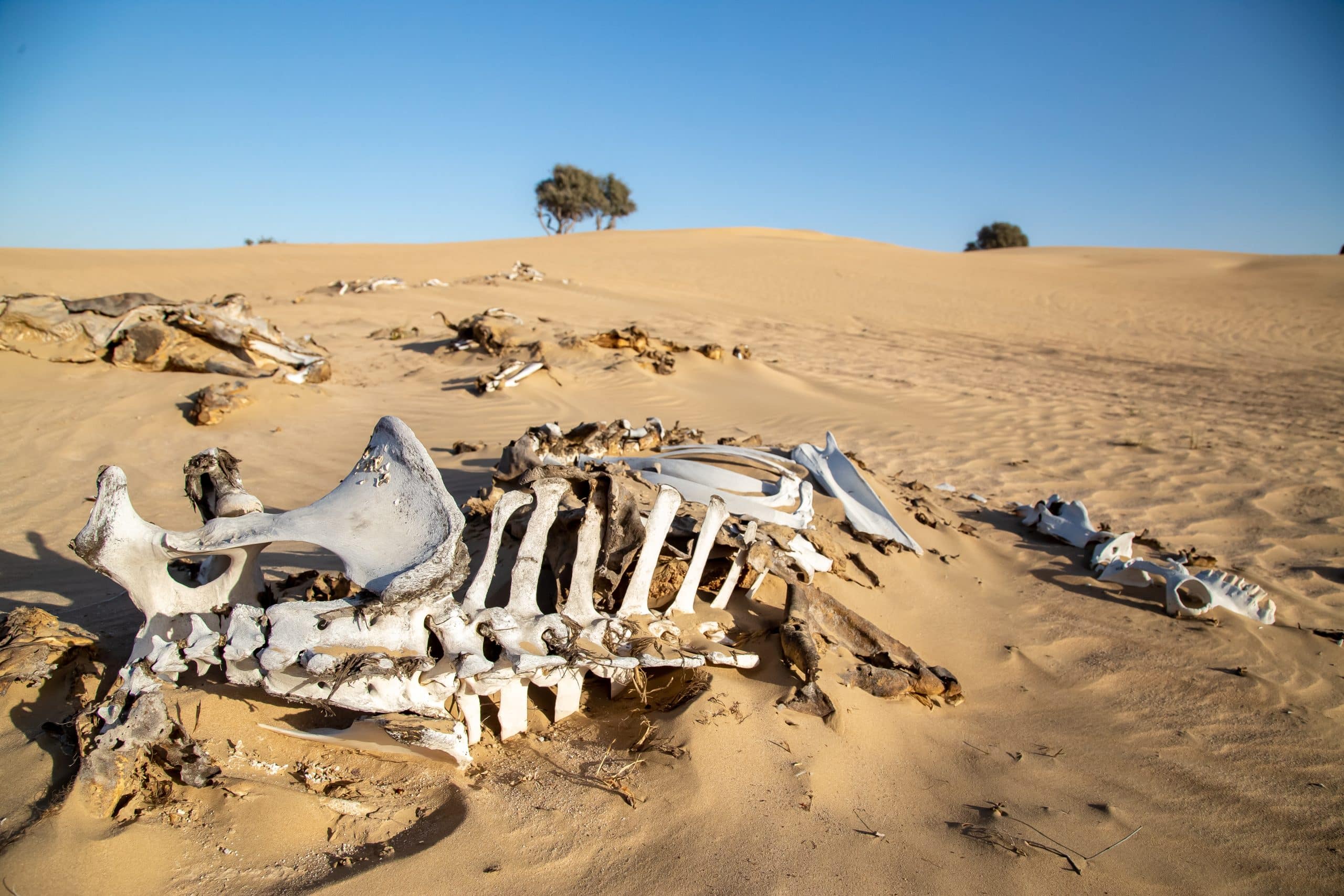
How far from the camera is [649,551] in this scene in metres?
2.50

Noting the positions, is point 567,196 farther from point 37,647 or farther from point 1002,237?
point 37,647

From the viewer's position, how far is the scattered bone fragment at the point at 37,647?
2264 millimetres

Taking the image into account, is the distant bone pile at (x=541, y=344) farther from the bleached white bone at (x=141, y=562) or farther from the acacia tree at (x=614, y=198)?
the acacia tree at (x=614, y=198)

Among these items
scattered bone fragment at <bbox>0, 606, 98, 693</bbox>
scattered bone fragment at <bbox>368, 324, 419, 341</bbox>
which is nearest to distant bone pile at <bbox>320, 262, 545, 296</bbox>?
scattered bone fragment at <bbox>368, 324, 419, 341</bbox>

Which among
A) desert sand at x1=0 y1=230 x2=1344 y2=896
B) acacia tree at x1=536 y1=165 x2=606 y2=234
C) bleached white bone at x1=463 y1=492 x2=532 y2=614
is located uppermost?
acacia tree at x1=536 y1=165 x2=606 y2=234

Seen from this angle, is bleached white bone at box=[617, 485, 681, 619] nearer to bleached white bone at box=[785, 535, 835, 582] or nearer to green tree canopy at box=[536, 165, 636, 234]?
bleached white bone at box=[785, 535, 835, 582]

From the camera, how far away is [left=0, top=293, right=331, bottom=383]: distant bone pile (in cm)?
692

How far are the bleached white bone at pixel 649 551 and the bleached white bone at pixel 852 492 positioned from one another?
2.04 m

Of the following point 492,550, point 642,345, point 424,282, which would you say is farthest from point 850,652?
point 424,282

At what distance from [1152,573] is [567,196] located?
50116mm

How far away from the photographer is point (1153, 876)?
2.06 metres

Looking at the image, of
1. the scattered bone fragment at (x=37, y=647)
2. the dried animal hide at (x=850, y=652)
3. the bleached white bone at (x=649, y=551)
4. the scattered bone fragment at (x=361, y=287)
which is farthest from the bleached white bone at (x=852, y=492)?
the scattered bone fragment at (x=361, y=287)

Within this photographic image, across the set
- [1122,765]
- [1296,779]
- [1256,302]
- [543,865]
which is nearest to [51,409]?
[543,865]

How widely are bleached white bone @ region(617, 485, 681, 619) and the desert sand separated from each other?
0.37 meters
